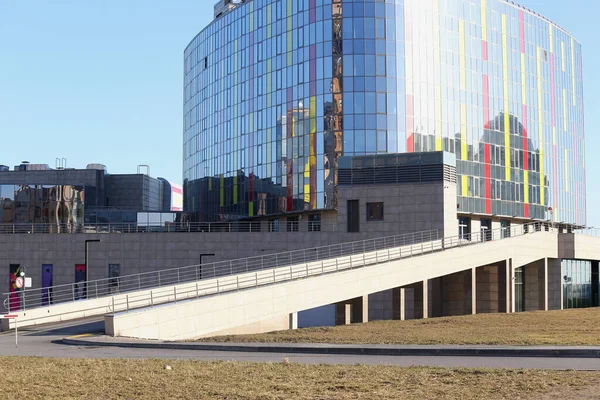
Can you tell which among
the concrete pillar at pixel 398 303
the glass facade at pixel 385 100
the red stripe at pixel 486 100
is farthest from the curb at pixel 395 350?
the red stripe at pixel 486 100

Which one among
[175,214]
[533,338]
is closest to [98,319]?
[533,338]

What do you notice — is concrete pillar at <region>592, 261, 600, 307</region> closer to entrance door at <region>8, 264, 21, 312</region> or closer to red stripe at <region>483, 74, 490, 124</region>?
red stripe at <region>483, 74, 490, 124</region>

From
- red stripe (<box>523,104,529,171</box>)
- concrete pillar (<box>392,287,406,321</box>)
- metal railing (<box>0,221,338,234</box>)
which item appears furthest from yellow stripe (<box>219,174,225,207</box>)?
concrete pillar (<box>392,287,406,321</box>)

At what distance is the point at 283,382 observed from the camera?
18.8 m

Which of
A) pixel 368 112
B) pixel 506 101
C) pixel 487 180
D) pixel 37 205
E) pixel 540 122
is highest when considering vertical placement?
pixel 506 101

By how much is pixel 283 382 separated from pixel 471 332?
16666mm

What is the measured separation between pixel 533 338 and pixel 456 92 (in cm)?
5114

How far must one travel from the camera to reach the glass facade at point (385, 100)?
7406cm

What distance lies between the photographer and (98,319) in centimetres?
3825

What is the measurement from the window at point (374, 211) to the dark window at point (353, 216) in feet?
2.90

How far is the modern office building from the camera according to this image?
7588cm

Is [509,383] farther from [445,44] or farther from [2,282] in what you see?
[445,44]

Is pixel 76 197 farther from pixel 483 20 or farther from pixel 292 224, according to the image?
pixel 483 20

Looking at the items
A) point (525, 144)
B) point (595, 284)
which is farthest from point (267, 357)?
point (525, 144)
